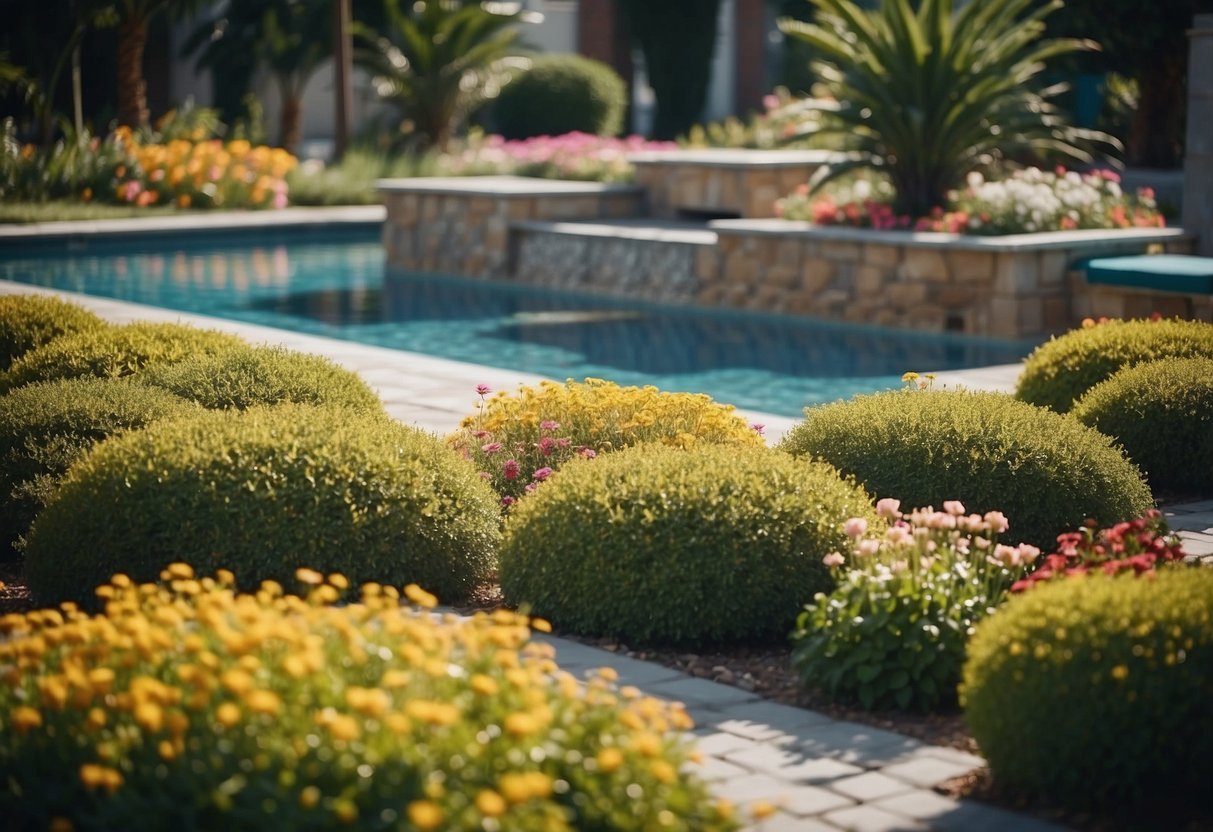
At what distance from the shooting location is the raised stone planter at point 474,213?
55.5 feet

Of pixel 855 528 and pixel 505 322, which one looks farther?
pixel 505 322

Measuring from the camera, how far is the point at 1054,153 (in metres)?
14.2

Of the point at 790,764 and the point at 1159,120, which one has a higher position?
the point at 1159,120

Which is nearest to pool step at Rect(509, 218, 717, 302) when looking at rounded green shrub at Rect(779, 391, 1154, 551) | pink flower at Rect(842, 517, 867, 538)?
rounded green shrub at Rect(779, 391, 1154, 551)

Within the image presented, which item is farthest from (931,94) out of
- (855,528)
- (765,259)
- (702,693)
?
(702,693)

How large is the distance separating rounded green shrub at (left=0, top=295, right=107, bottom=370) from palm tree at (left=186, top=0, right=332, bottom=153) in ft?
57.0

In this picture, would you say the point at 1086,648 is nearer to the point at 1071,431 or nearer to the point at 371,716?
the point at 371,716

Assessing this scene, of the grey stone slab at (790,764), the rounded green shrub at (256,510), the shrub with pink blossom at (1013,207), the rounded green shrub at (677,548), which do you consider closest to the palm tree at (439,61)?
the shrub with pink blossom at (1013,207)

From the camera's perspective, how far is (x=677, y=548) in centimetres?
505

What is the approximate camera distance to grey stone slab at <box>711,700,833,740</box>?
4.34m

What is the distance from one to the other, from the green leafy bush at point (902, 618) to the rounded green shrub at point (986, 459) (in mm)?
981

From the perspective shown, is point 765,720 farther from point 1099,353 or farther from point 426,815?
point 1099,353

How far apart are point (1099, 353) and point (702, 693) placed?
396 cm

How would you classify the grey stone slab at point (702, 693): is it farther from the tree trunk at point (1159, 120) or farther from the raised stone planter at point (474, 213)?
the tree trunk at point (1159, 120)
